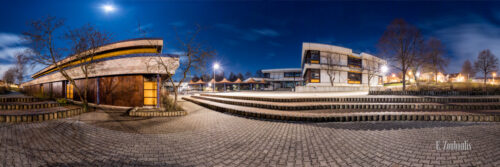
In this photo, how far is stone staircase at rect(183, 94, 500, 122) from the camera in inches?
239

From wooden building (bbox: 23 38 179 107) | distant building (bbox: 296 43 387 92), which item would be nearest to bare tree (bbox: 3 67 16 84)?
wooden building (bbox: 23 38 179 107)

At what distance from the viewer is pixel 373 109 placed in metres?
7.81

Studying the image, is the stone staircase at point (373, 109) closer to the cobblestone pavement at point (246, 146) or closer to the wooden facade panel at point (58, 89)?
the cobblestone pavement at point (246, 146)

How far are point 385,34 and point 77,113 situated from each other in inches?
1026

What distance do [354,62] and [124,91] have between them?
43.3m

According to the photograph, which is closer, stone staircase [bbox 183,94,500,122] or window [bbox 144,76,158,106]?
stone staircase [bbox 183,94,500,122]

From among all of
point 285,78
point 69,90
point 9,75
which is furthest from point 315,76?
point 9,75

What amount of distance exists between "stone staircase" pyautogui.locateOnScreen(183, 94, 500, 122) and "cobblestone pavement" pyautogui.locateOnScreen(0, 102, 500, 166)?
1.07 metres

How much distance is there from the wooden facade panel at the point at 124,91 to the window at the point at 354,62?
3985cm

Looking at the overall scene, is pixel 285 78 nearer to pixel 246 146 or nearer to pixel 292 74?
pixel 292 74

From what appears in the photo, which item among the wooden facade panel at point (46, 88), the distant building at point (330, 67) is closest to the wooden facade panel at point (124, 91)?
the wooden facade panel at point (46, 88)

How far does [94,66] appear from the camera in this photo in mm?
10828

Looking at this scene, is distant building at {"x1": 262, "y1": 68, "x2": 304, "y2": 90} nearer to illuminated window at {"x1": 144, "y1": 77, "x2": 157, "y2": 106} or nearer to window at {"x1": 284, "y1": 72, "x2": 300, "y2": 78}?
window at {"x1": 284, "y1": 72, "x2": 300, "y2": 78}

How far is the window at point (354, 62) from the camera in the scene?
3638cm
